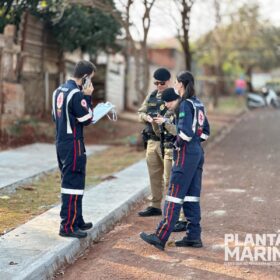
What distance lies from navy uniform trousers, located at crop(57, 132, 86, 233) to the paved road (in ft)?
1.41

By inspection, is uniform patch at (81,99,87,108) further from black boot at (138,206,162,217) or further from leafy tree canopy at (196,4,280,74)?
leafy tree canopy at (196,4,280,74)

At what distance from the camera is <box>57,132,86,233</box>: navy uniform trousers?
5859 mm

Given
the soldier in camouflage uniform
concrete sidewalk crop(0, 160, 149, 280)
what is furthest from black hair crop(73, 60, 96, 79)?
concrete sidewalk crop(0, 160, 149, 280)

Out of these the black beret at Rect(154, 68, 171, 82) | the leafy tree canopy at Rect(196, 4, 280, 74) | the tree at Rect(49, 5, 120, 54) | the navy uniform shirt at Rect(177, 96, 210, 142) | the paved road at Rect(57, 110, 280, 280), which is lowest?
the paved road at Rect(57, 110, 280, 280)

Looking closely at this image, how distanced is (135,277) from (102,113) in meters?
2.07

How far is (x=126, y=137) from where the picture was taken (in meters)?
17.2

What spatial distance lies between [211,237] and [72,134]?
6.51 feet

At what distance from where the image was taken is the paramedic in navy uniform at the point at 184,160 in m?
5.79

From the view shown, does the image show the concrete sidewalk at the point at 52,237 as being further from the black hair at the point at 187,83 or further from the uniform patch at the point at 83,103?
the black hair at the point at 187,83

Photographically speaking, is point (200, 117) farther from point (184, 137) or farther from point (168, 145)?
point (168, 145)

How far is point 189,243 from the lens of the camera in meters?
6.01

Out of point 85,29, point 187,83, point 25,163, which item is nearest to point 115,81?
point 85,29

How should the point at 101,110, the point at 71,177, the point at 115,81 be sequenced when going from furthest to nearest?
the point at 115,81
the point at 101,110
the point at 71,177

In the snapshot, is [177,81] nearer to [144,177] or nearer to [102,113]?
[102,113]
